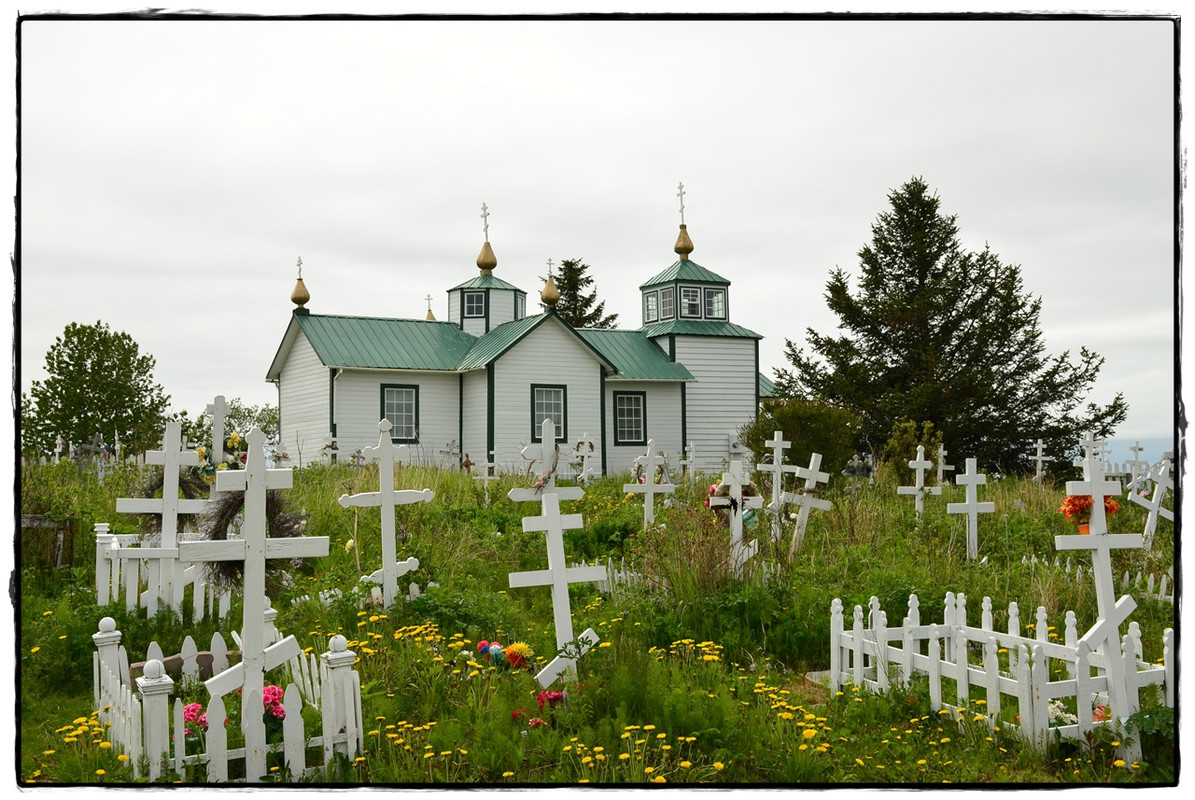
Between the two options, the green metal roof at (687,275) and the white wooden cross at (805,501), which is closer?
the white wooden cross at (805,501)

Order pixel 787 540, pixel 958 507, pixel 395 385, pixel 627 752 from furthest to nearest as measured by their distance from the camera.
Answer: pixel 395 385 → pixel 958 507 → pixel 787 540 → pixel 627 752

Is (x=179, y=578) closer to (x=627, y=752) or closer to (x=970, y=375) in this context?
(x=627, y=752)

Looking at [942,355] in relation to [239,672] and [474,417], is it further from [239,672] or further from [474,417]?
[239,672]

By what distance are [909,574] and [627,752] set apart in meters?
4.92

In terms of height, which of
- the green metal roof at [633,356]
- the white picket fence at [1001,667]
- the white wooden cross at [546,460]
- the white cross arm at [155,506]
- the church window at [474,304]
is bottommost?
the white picket fence at [1001,667]

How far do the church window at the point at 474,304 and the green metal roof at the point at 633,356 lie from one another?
265cm

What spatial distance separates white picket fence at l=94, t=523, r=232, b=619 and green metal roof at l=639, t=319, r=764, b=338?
64.1ft

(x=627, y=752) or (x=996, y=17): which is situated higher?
(x=996, y=17)

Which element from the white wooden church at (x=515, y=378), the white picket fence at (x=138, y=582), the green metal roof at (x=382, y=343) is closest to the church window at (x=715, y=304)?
the white wooden church at (x=515, y=378)

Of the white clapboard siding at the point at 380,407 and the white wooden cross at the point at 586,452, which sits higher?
the white clapboard siding at the point at 380,407

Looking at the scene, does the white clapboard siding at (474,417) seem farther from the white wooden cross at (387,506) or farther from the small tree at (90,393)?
the white wooden cross at (387,506)

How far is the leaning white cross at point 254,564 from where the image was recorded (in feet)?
16.4

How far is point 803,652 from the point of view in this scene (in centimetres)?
792

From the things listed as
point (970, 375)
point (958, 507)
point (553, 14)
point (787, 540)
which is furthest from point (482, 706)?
point (970, 375)
